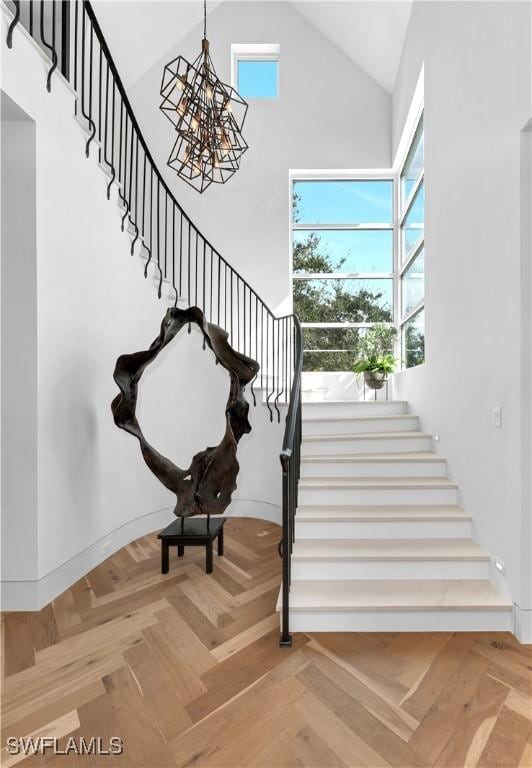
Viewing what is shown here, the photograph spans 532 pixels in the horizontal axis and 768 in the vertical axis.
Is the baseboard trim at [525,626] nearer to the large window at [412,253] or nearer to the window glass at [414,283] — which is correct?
the large window at [412,253]

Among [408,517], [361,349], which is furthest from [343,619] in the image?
[361,349]

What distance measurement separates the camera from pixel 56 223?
2.70 meters

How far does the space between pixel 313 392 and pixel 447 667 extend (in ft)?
13.7

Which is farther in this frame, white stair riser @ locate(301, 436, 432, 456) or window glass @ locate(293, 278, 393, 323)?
window glass @ locate(293, 278, 393, 323)

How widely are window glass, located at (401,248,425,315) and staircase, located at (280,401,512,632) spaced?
1849 mm

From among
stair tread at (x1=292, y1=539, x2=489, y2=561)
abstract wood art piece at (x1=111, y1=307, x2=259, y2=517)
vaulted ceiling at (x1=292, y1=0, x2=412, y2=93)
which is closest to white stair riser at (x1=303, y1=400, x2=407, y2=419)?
abstract wood art piece at (x1=111, y1=307, x2=259, y2=517)

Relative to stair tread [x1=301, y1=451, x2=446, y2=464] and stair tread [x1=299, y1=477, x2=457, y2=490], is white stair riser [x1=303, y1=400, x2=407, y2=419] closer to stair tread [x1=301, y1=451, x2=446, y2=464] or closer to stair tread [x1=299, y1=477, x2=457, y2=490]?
stair tread [x1=301, y1=451, x2=446, y2=464]

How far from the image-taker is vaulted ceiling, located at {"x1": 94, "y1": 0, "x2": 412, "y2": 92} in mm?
4969

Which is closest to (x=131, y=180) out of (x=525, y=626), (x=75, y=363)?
(x=75, y=363)

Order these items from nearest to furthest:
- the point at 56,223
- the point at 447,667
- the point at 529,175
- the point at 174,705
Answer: the point at 174,705
the point at 447,667
the point at 529,175
the point at 56,223

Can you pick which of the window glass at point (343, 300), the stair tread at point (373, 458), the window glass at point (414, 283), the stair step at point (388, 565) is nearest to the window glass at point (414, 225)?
the window glass at point (414, 283)

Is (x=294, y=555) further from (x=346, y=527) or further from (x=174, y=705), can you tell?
(x=174, y=705)

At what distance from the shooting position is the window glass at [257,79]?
616 cm

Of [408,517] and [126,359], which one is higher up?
[126,359]
